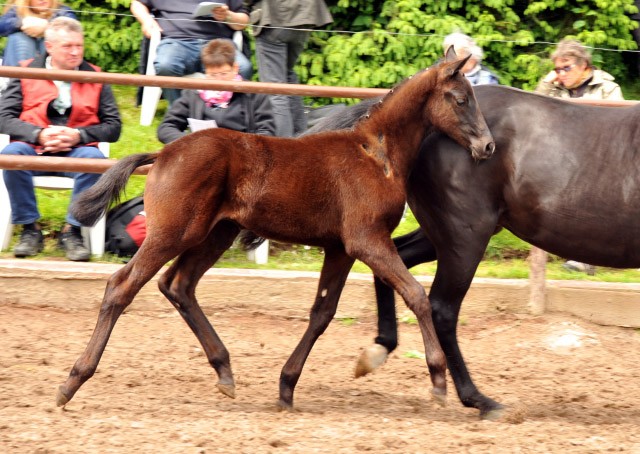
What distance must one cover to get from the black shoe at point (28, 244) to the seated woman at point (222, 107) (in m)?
1.07

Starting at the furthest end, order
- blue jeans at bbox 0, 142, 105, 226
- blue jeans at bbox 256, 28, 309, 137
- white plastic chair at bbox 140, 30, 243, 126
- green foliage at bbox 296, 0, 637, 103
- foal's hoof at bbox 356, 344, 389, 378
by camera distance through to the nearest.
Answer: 1. green foliage at bbox 296, 0, 637, 103
2. white plastic chair at bbox 140, 30, 243, 126
3. blue jeans at bbox 256, 28, 309, 137
4. blue jeans at bbox 0, 142, 105, 226
5. foal's hoof at bbox 356, 344, 389, 378

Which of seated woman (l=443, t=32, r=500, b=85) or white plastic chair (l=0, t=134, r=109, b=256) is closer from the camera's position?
white plastic chair (l=0, t=134, r=109, b=256)

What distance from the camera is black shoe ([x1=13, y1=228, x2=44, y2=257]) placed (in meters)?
6.04

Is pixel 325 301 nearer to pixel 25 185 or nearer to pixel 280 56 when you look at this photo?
pixel 25 185

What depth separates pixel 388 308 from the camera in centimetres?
485

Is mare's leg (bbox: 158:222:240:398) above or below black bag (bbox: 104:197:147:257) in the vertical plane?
above

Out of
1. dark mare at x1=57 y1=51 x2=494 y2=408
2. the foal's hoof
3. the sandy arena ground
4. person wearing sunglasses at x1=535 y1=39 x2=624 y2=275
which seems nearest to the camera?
the sandy arena ground

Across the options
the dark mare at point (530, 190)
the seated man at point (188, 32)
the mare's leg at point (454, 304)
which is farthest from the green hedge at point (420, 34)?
the mare's leg at point (454, 304)

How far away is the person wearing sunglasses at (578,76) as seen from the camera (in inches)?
253

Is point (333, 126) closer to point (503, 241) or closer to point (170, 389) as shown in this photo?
point (170, 389)

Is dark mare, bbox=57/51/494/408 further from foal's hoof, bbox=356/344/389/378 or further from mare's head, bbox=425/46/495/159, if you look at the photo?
foal's hoof, bbox=356/344/389/378

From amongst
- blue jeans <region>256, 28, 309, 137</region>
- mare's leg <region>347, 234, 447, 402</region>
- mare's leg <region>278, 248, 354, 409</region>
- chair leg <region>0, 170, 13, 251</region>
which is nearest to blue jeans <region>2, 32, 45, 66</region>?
chair leg <region>0, 170, 13, 251</region>

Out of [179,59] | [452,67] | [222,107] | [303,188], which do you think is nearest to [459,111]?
[452,67]

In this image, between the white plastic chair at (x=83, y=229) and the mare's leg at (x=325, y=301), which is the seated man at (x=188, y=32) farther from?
the mare's leg at (x=325, y=301)
